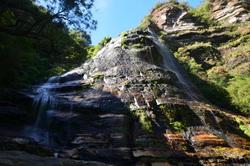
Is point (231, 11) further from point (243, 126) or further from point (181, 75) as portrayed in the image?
point (243, 126)

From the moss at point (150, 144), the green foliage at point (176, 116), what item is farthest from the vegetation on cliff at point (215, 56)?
the moss at point (150, 144)

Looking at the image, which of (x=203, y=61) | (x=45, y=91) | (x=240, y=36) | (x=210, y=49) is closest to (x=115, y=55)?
(x=45, y=91)

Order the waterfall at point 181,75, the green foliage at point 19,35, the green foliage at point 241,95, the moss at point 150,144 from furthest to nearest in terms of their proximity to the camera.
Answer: the waterfall at point 181,75 < the green foliage at point 241,95 < the green foliage at point 19,35 < the moss at point 150,144

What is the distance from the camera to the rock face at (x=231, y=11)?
2304 centimetres

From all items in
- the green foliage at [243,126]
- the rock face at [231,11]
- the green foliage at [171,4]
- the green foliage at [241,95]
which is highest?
the green foliage at [171,4]

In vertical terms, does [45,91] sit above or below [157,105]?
above

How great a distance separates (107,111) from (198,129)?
12.7 ft

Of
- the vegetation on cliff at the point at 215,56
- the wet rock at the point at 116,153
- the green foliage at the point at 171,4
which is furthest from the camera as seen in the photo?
the green foliage at the point at 171,4

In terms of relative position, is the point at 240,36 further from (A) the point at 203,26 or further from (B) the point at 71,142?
(B) the point at 71,142

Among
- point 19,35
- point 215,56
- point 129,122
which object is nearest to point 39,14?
point 19,35

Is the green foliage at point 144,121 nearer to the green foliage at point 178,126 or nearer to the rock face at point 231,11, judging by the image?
the green foliage at point 178,126

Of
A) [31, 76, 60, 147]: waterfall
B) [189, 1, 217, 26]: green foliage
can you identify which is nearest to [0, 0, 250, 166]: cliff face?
[31, 76, 60, 147]: waterfall

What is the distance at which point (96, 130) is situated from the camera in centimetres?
621

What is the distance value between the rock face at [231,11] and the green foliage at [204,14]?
90 centimetres
